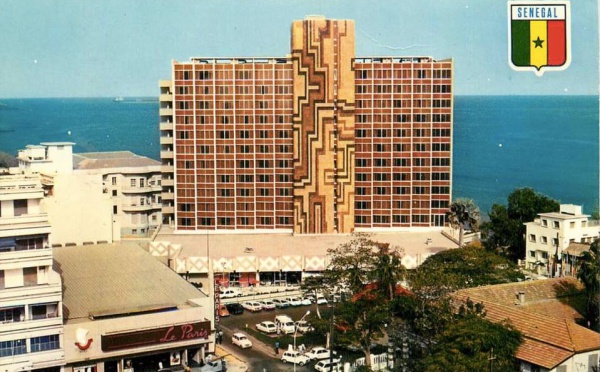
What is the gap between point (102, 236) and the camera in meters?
53.7

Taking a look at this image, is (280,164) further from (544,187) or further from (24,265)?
(544,187)

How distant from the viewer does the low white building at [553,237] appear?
64625mm

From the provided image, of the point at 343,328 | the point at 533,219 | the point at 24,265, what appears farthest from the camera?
the point at 533,219

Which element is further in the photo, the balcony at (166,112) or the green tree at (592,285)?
the balcony at (166,112)

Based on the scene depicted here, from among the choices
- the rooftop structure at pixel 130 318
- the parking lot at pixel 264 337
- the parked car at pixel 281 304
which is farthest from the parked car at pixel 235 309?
the rooftop structure at pixel 130 318

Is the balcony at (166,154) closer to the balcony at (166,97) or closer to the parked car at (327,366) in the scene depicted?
the balcony at (166,97)

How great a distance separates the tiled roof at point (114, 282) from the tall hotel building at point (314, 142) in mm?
19315

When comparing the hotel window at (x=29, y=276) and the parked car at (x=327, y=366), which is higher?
the hotel window at (x=29, y=276)

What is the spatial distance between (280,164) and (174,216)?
11.5 metres

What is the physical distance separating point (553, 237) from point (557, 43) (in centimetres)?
3706

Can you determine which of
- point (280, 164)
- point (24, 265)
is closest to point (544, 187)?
point (280, 164)

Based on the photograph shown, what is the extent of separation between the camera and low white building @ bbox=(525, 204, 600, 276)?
64625mm

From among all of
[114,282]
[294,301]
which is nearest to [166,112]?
[294,301]

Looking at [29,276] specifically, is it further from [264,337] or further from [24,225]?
[264,337]
